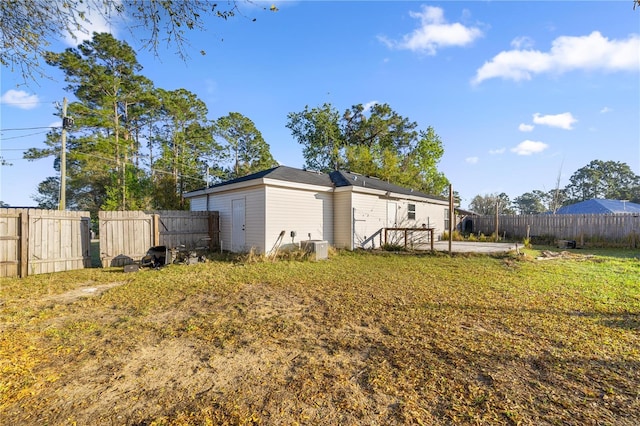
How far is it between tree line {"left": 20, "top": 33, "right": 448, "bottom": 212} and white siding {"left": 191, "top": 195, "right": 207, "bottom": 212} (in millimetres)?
2916

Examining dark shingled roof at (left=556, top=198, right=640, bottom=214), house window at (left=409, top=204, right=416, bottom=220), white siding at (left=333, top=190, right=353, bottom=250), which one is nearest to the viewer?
white siding at (left=333, top=190, right=353, bottom=250)

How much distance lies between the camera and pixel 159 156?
2625 centimetres

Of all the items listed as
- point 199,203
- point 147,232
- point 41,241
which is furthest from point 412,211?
point 41,241

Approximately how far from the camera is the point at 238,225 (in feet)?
36.5

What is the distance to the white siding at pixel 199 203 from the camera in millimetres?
13125

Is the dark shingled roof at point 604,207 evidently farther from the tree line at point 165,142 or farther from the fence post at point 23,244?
the fence post at point 23,244

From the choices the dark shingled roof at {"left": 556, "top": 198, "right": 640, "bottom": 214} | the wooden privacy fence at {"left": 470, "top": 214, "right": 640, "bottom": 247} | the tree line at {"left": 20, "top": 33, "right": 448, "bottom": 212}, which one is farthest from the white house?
the dark shingled roof at {"left": 556, "top": 198, "right": 640, "bottom": 214}

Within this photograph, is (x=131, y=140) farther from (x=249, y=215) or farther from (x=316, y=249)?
(x=316, y=249)

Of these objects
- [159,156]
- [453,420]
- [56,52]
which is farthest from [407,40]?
[159,156]

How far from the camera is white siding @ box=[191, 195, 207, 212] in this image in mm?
13125

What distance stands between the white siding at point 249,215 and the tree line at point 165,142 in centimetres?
558

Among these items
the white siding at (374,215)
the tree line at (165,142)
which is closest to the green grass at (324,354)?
the white siding at (374,215)

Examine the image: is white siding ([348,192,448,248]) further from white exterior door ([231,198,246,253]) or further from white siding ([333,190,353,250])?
white exterior door ([231,198,246,253])

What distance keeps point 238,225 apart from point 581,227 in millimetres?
17699
